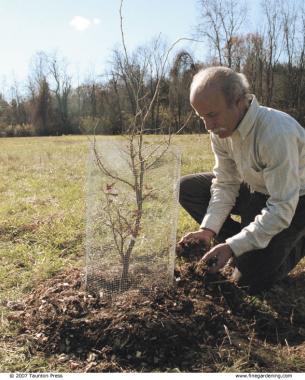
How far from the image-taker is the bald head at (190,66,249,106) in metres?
2.36

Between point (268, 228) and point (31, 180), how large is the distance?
19.4 ft

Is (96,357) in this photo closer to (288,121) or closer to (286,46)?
(288,121)

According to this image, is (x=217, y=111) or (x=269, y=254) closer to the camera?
(x=217, y=111)

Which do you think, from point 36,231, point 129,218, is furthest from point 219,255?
point 36,231

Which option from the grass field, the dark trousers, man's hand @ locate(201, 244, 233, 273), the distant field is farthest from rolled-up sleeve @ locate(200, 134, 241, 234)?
the grass field

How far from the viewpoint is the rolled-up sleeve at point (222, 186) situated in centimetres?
294

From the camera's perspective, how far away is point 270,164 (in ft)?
8.23

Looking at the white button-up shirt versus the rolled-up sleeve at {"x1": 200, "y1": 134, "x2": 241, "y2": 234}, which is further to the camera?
the rolled-up sleeve at {"x1": 200, "y1": 134, "x2": 241, "y2": 234}

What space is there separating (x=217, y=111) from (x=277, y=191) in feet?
1.87

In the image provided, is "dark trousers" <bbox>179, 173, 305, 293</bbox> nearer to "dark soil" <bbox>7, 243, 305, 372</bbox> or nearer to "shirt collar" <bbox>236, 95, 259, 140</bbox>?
"dark soil" <bbox>7, 243, 305, 372</bbox>

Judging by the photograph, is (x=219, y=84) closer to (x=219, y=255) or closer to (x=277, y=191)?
→ (x=277, y=191)

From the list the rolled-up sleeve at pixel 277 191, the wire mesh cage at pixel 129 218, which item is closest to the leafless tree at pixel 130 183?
the wire mesh cage at pixel 129 218

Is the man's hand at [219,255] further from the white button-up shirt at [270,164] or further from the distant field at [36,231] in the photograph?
the distant field at [36,231]

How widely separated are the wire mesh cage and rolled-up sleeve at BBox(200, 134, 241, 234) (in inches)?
14.2
